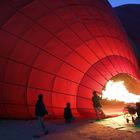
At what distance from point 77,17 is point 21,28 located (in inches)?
99.9

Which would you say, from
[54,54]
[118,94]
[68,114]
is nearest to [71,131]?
[68,114]

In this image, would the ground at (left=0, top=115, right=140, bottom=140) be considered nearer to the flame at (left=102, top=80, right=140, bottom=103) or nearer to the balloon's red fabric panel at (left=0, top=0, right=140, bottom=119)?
the balloon's red fabric panel at (left=0, top=0, right=140, bottom=119)

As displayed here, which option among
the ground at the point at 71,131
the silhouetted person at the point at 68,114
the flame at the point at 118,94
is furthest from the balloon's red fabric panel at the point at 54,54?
the flame at the point at 118,94

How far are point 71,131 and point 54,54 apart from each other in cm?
371

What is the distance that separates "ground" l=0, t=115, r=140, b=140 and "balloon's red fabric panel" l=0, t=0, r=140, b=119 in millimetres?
1063

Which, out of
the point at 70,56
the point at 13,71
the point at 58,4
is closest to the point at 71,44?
the point at 70,56

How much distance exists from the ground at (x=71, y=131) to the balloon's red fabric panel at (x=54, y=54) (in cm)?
106

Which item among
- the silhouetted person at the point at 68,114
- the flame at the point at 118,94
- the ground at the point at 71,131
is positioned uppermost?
the flame at the point at 118,94

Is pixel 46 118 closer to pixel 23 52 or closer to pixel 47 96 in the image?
pixel 47 96

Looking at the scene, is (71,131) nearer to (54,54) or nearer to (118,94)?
(54,54)

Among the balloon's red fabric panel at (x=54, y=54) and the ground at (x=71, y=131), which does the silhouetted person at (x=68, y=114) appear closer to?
the ground at (x=71, y=131)

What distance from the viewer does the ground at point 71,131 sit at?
986cm

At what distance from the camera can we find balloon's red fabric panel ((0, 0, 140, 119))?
Answer: 1233 cm

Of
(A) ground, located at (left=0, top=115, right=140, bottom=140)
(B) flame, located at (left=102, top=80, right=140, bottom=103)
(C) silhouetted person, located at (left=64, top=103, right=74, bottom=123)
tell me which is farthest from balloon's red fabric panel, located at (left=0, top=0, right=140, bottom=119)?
(B) flame, located at (left=102, top=80, right=140, bottom=103)
